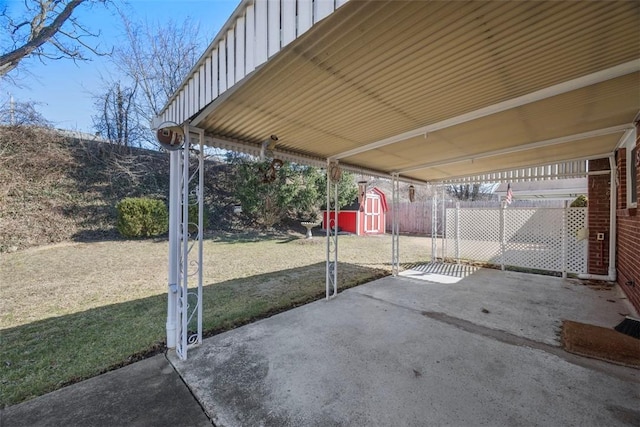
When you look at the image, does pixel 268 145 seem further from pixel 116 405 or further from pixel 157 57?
pixel 157 57

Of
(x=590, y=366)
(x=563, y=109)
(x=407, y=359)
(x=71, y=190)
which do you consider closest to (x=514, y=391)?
(x=407, y=359)

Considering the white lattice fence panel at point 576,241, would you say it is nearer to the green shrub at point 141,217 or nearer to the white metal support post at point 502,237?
the white metal support post at point 502,237

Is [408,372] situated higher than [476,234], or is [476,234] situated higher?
[476,234]

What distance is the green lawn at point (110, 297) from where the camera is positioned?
248cm

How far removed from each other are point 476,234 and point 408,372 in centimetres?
606

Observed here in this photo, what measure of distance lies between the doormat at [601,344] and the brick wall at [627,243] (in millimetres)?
1026

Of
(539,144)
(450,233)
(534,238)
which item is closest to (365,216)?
(450,233)

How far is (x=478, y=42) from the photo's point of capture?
159 cm

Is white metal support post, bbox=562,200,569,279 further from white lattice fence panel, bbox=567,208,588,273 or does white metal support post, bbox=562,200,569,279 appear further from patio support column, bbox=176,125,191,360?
patio support column, bbox=176,125,191,360

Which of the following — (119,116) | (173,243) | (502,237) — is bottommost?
(502,237)

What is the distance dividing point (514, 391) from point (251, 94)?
3.07 m

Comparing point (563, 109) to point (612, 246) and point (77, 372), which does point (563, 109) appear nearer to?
point (612, 246)

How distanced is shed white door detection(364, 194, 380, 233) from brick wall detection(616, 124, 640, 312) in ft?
33.2

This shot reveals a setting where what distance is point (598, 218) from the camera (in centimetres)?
523
